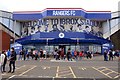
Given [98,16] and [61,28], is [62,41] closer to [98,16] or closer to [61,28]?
[61,28]

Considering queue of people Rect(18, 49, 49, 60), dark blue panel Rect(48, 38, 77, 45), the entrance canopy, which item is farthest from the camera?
dark blue panel Rect(48, 38, 77, 45)

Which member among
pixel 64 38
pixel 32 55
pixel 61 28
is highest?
pixel 61 28

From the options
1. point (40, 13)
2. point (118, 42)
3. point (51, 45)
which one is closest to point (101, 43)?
point (118, 42)

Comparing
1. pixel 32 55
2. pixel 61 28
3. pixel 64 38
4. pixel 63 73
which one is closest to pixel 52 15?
pixel 61 28

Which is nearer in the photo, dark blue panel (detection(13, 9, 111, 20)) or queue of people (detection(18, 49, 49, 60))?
queue of people (detection(18, 49, 49, 60))

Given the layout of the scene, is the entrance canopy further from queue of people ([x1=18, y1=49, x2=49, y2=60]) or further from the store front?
queue of people ([x1=18, y1=49, x2=49, y2=60])

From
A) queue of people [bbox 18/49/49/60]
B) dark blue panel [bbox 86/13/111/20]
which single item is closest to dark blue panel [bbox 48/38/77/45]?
dark blue panel [bbox 86/13/111/20]

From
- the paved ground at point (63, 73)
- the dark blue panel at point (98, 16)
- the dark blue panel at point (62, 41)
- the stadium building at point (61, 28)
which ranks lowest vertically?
the paved ground at point (63, 73)

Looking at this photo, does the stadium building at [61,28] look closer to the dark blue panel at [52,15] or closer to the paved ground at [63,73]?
the dark blue panel at [52,15]

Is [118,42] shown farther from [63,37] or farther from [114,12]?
[63,37]

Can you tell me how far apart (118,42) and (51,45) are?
1532 cm

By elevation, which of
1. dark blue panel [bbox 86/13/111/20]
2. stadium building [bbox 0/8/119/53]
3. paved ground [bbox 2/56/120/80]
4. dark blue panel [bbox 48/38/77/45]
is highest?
dark blue panel [bbox 86/13/111/20]

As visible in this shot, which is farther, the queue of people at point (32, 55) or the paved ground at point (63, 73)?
the queue of people at point (32, 55)

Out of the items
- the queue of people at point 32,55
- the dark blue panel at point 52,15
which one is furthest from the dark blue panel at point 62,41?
the queue of people at point 32,55
